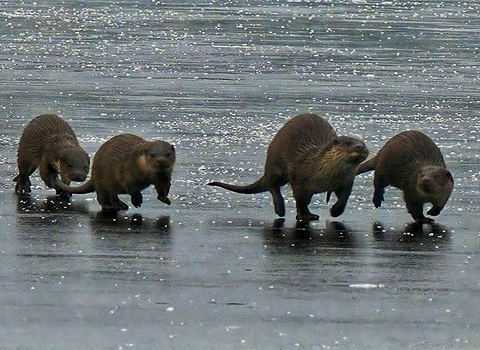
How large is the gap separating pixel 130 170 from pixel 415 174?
199 centimetres

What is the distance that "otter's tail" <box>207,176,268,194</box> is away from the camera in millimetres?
10484

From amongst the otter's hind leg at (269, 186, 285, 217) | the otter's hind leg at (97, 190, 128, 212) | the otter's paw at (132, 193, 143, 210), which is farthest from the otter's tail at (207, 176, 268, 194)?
the otter's hind leg at (97, 190, 128, 212)

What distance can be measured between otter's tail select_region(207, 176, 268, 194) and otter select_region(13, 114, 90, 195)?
102 cm

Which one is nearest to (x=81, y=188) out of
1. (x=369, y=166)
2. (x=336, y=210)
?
(x=336, y=210)

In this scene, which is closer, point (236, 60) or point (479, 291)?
point (479, 291)

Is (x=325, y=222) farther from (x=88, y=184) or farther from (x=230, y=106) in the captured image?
(x=230, y=106)

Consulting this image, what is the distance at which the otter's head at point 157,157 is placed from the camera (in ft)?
32.5

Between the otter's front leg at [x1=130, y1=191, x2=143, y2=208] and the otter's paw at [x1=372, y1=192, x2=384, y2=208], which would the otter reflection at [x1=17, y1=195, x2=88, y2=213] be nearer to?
the otter's front leg at [x1=130, y1=191, x2=143, y2=208]

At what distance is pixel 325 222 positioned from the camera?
9844 millimetres

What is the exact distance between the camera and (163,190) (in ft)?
33.2

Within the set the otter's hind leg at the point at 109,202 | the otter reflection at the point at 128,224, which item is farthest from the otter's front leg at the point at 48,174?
the otter reflection at the point at 128,224

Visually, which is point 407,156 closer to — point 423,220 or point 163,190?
point 423,220

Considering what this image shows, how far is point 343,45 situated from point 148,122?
989cm

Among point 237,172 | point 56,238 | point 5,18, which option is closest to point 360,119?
point 237,172
